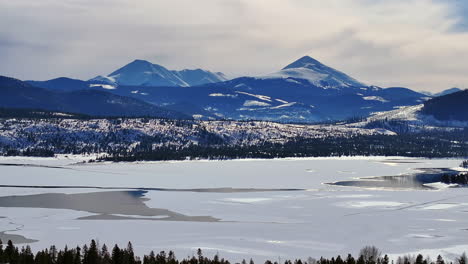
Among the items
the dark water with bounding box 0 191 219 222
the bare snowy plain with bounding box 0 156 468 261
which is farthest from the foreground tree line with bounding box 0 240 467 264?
the dark water with bounding box 0 191 219 222

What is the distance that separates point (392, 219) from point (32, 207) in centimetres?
6229

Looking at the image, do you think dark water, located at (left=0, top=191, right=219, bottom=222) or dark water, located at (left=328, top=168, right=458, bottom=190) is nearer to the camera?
dark water, located at (left=0, top=191, right=219, bottom=222)

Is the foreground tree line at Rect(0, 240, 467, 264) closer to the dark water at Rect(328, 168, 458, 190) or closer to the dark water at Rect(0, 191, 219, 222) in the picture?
the dark water at Rect(0, 191, 219, 222)

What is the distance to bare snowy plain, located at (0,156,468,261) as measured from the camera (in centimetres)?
7331

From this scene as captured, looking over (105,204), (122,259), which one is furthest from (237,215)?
(122,259)

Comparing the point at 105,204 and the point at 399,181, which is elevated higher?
the point at 399,181

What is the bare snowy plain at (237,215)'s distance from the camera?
73312 millimetres

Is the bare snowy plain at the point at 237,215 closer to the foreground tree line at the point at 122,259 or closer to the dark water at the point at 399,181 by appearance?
the dark water at the point at 399,181

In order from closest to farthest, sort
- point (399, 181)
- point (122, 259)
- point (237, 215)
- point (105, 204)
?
point (122, 259), point (237, 215), point (105, 204), point (399, 181)

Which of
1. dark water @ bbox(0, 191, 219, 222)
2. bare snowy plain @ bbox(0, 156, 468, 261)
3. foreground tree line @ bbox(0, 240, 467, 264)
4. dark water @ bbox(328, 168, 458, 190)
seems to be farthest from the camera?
dark water @ bbox(328, 168, 458, 190)

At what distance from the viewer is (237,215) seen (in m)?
98.7

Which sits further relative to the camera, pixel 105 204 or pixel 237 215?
pixel 105 204

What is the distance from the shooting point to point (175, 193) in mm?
131875

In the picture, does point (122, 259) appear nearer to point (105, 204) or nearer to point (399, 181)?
point (105, 204)
